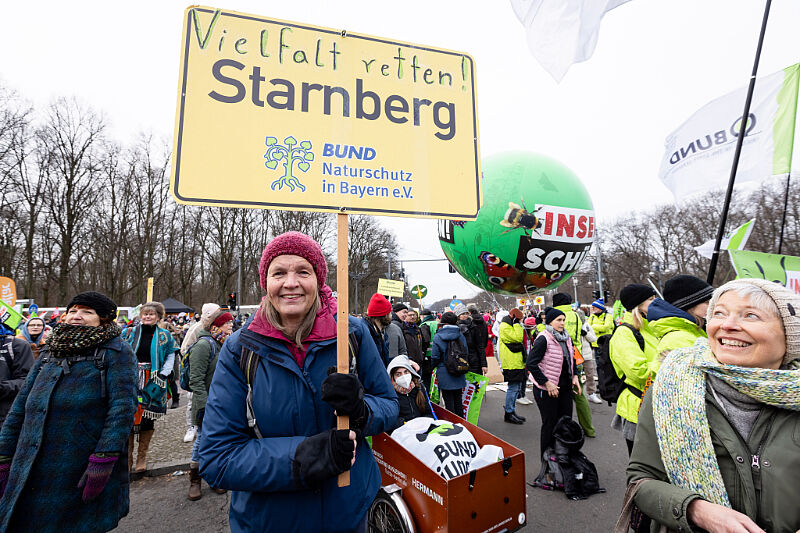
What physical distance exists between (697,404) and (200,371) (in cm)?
472

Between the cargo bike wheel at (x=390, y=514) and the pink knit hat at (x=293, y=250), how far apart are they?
201 centimetres

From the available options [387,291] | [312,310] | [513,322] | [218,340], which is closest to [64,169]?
[387,291]

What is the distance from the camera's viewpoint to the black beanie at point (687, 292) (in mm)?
2830

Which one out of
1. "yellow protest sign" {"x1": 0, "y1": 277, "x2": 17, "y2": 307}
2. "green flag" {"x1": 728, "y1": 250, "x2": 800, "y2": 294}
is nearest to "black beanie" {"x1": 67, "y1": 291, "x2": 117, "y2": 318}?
"green flag" {"x1": 728, "y1": 250, "x2": 800, "y2": 294}

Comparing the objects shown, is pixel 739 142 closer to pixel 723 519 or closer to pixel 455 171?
pixel 455 171

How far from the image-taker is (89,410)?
2.56 metres

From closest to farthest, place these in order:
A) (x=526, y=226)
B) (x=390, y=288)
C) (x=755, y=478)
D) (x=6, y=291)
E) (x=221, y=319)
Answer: (x=755, y=478) < (x=526, y=226) < (x=221, y=319) < (x=6, y=291) < (x=390, y=288)

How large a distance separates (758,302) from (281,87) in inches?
89.2

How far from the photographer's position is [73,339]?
8.52 ft

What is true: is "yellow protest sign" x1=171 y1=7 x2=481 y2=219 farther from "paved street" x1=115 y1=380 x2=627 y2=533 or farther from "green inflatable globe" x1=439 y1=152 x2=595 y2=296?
"paved street" x1=115 y1=380 x2=627 y2=533

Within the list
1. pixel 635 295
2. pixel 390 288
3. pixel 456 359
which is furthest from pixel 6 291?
pixel 635 295

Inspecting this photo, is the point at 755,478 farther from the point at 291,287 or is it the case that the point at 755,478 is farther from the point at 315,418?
the point at 291,287

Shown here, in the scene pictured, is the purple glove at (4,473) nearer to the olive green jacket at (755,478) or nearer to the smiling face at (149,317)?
the smiling face at (149,317)

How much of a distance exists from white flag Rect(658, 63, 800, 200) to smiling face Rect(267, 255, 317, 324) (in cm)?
442
